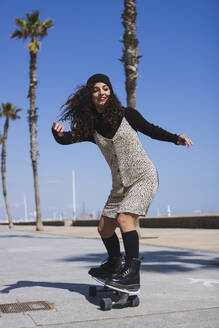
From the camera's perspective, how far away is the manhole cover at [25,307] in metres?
3.90

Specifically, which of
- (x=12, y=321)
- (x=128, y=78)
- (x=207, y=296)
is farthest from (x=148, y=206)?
(x=128, y=78)

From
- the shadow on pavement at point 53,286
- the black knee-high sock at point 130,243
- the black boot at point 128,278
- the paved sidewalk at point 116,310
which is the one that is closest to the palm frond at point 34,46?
the paved sidewalk at point 116,310

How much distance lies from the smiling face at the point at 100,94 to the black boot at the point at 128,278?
131 cm

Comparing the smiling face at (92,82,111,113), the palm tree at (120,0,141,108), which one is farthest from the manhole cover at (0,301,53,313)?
the palm tree at (120,0,141,108)

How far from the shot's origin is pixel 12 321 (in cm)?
351

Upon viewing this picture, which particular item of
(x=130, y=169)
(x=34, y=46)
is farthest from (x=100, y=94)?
(x=34, y=46)

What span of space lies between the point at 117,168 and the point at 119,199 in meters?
0.28

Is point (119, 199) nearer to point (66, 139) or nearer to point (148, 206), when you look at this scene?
point (148, 206)

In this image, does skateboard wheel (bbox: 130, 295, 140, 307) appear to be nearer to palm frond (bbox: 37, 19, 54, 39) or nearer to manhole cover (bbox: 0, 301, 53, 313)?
manhole cover (bbox: 0, 301, 53, 313)

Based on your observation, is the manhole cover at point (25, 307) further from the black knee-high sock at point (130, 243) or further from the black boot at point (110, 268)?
the black knee-high sock at point (130, 243)

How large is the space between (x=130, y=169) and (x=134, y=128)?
35 centimetres

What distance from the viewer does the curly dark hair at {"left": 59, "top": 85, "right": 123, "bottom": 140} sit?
401cm

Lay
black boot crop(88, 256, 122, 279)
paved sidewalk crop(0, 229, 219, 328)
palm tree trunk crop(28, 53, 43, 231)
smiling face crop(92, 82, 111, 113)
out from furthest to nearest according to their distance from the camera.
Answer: palm tree trunk crop(28, 53, 43, 231)
black boot crop(88, 256, 122, 279)
smiling face crop(92, 82, 111, 113)
paved sidewalk crop(0, 229, 219, 328)

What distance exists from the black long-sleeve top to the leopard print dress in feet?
0.14
